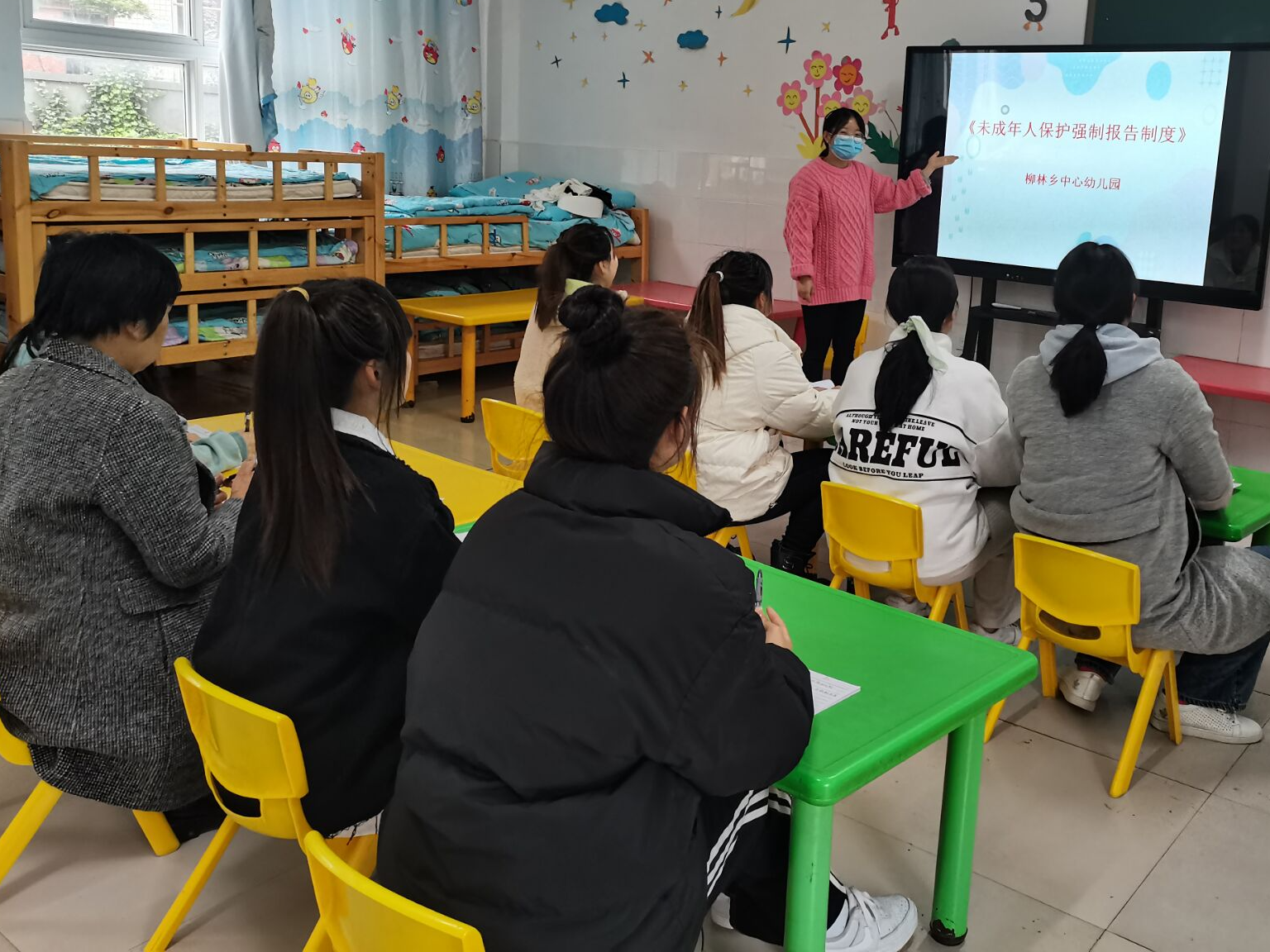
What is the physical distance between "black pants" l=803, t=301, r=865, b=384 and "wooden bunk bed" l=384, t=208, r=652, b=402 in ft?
4.12

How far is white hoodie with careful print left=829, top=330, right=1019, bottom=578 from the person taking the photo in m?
2.65

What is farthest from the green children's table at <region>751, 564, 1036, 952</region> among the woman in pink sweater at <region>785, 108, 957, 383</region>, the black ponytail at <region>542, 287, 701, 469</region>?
the woman in pink sweater at <region>785, 108, 957, 383</region>

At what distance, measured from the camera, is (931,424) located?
2.66 meters

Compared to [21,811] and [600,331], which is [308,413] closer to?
[600,331]

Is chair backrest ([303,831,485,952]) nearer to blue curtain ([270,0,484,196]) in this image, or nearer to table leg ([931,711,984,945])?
table leg ([931,711,984,945])

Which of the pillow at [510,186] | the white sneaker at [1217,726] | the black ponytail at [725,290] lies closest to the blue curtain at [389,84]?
the pillow at [510,186]

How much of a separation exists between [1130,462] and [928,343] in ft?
1.67

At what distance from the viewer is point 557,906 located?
1217 mm

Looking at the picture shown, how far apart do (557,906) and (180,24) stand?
5.58 meters

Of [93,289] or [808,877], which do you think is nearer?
[808,877]

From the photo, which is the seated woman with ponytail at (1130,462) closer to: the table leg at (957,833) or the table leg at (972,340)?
the table leg at (957,833)

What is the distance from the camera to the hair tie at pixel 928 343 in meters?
2.61

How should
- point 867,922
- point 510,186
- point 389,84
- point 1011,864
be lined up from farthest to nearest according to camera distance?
point 510,186, point 389,84, point 1011,864, point 867,922

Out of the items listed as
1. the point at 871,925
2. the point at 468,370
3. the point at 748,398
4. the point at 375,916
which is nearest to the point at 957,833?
the point at 871,925
